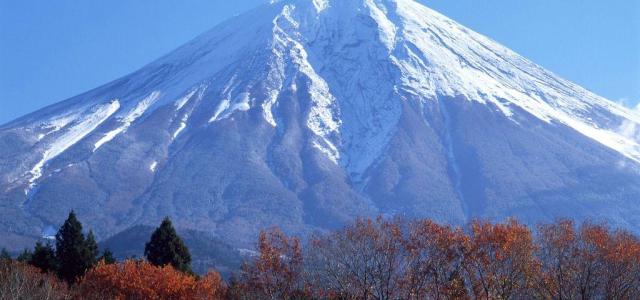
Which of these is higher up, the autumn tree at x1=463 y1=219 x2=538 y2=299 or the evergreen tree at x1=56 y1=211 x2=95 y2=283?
the evergreen tree at x1=56 y1=211 x2=95 y2=283

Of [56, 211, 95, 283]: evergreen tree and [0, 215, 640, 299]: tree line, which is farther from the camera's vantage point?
[56, 211, 95, 283]: evergreen tree

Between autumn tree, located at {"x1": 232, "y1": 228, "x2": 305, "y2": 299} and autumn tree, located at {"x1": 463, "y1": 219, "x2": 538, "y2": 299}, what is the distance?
7409 millimetres

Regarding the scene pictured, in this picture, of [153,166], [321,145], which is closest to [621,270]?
[153,166]

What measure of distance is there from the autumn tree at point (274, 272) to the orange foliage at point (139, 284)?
1.84 metres

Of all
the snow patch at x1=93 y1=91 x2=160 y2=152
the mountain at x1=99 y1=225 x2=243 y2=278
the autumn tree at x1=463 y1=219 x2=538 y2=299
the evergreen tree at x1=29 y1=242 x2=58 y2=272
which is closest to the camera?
the autumn tree at x1=463 y1=219 x2=538 y2=299

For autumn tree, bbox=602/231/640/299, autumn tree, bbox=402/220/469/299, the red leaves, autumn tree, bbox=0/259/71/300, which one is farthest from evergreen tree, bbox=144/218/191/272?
autumn tree, bbox=602/231/640/299

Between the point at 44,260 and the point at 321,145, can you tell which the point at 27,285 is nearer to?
the point at 44,260

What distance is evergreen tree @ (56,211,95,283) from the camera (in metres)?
49.4

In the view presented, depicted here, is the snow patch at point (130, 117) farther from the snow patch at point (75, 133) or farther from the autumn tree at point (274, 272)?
the autumn tree at point (274, 272)

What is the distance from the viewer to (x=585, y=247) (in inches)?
1479

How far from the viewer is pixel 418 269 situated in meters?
38.1

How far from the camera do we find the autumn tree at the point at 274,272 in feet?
129

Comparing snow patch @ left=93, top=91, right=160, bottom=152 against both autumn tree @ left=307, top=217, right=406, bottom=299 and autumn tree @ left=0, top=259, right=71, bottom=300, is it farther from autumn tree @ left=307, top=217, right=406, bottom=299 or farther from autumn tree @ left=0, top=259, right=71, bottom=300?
autumn tree @ left=307, top=217, right=406, bottom=299

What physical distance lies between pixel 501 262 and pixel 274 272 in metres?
9.49
